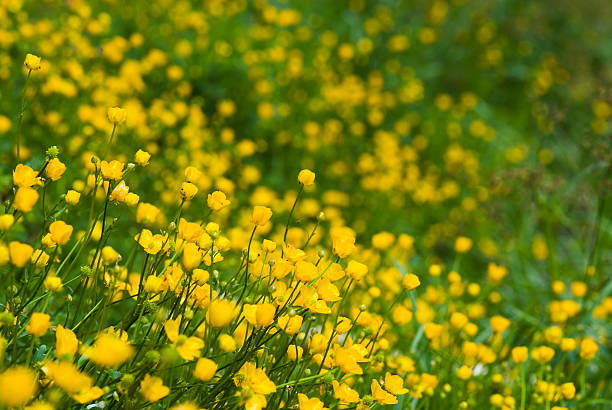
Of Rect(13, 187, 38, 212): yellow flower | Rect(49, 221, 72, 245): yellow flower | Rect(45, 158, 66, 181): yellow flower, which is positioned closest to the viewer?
Rect(13, 187, 38, 212): yellow flower

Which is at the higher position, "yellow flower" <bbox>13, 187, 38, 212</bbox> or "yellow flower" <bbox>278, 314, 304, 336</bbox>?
"yellow flower" <bbox>13, 187, 38, 212</bbox>

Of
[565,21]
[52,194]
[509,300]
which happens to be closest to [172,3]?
[52,194]

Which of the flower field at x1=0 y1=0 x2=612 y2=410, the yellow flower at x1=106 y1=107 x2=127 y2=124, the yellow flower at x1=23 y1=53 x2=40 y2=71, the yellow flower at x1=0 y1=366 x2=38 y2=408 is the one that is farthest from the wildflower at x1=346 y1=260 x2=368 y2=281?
the yellow flower at x1=23 y1=53 x2=40 y2=71

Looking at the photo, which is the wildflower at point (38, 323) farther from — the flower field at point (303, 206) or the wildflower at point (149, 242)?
the wildflower at point (149, 242)

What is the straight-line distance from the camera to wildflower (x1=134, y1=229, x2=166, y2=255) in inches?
54.8

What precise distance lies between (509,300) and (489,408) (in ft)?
4.79

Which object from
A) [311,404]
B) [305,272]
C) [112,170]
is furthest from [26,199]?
[311,404]

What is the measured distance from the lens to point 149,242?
1.44 meters

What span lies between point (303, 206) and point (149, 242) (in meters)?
2.40

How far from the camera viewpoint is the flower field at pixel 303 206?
1.39m

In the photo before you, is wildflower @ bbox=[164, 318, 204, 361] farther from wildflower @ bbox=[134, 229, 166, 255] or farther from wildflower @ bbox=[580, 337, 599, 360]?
wildflower @ bbox=[580, 337, 599, 360]

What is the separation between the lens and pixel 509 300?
358cm

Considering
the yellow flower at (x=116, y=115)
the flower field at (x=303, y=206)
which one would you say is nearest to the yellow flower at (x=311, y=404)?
the flower field at (x=303, y=206)

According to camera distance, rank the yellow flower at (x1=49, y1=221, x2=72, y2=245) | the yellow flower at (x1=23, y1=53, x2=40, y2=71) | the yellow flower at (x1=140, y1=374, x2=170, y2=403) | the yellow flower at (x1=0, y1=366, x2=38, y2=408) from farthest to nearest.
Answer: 1. the yellow flower at (x1=23, y1=53, x2=40, y2=71)
2. the yellow flower at (x1=49, y1=221, x2=72, y2=245)
3. the yellow flower at (x1=140, y1=374, x2=170, y2=403)
4. the yellow flower at (x1=0, y1=366, x2=38, y2=408)
